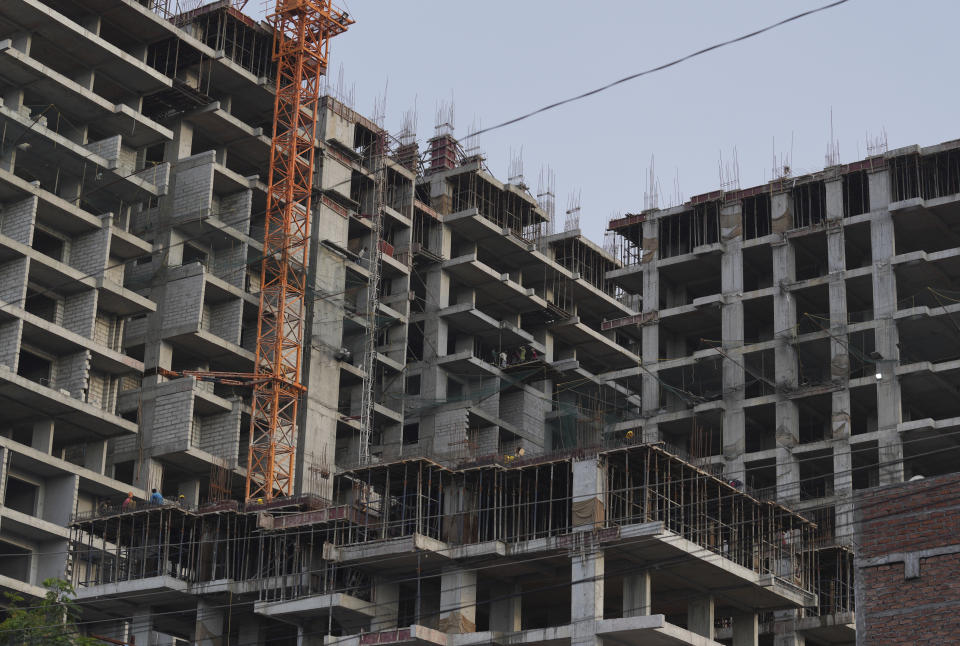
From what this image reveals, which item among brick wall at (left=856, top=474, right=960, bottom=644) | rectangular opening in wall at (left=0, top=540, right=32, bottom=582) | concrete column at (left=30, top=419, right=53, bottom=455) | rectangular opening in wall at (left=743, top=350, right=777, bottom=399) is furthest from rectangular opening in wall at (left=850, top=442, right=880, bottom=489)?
brick wall at (left=856, top=474, right=960, bottom=644)

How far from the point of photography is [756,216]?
9844 cm

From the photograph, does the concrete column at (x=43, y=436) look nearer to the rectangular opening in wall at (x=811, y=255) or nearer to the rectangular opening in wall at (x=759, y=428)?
the rectangular opening in wall at (x=759, y=428)

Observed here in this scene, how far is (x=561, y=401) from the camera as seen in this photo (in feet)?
370

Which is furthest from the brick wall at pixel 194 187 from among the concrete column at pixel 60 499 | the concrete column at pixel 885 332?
the concrete column at pixel 885 332

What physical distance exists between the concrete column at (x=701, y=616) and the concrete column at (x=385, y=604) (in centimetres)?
1191

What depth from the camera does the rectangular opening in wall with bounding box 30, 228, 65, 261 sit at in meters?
89.2

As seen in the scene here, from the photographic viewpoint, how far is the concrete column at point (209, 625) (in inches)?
2800

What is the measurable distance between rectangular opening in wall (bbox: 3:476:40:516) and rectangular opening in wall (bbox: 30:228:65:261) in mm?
12252

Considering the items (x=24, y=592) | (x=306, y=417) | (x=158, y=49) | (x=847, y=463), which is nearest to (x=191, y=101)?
(x=158, y=49)

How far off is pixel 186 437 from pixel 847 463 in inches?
1340

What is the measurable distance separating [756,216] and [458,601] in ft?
129

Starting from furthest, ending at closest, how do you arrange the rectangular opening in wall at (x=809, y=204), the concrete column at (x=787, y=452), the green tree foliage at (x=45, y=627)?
the rectangular opening in wall at (x=809, y=204), the concrete column at (x=787, y=452), the green tree foliage at (x=45, y=627)

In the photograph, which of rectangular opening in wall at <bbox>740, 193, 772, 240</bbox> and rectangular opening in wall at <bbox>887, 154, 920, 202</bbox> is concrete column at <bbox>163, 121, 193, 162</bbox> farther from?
rectangular opening in wall at <bbox>887, 154, 920, 202</bbox>

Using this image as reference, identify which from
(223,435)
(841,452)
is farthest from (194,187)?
(841,452)
